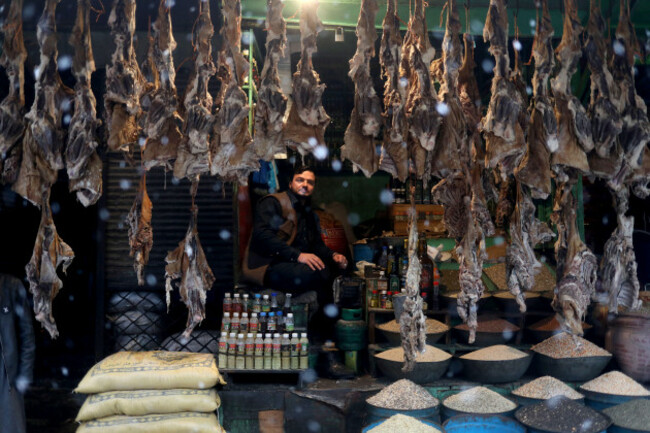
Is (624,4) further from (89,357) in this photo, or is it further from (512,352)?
(89,357)

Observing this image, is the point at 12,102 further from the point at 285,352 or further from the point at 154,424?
the point at 285,352

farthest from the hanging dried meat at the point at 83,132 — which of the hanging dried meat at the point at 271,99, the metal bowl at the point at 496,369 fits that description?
the metal bowl at the point at 496,369

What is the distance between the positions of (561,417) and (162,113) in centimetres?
266

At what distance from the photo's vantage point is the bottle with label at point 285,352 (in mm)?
3664

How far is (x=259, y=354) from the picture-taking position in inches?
143

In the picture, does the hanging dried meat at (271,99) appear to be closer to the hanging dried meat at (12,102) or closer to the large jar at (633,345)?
the hanging dried meat at (12,102)

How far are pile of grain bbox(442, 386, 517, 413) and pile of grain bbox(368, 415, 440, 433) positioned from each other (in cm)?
40

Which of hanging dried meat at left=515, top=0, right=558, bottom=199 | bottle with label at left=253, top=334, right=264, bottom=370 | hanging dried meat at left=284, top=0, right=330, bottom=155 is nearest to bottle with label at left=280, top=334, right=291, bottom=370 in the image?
bottle with label at left=253, top=334, right=264, bottom=370

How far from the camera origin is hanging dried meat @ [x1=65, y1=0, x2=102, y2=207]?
6.91 feet

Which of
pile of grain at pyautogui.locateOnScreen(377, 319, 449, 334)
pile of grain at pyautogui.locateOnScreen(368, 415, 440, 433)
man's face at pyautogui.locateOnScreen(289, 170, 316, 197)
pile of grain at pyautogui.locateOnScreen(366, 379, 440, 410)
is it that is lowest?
pile of grain at pyautogui.locateOnScreen(368, 415, 440, 433)

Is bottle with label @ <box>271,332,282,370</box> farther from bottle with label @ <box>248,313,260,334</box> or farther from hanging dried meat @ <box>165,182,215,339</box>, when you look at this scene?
hanging dried meat @ <box>165,182,215,339</box>

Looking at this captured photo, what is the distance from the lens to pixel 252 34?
4051mm

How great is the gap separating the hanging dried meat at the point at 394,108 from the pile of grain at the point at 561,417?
5.84 ft

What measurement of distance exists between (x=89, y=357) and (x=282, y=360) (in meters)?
2.21
